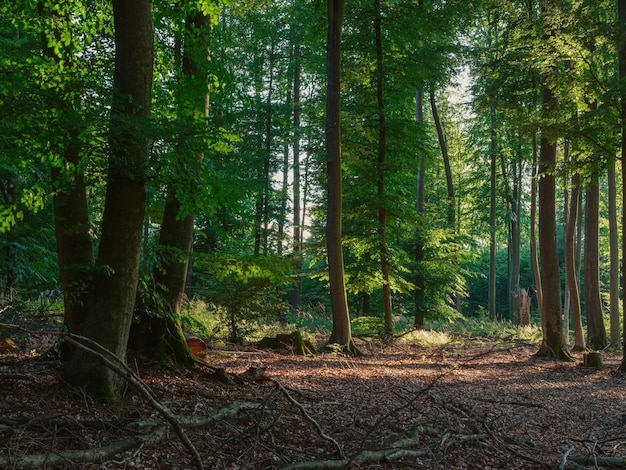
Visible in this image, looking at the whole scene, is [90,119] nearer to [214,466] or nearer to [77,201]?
[77,201]

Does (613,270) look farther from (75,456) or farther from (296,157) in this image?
(75,456)

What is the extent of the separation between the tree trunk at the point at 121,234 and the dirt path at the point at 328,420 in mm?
283

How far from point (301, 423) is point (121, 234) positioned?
2.47 m

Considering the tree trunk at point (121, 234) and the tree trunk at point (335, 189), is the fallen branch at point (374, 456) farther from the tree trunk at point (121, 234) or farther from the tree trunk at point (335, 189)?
the tree trunk at point (335, 189)

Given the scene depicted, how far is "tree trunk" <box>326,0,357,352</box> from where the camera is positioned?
1045 cm

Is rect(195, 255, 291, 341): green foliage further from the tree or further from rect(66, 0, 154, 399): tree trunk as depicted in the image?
rect(66, 0, 154, 399): tree trunk

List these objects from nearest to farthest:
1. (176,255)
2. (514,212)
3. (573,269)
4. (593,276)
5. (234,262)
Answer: (176,255) < (234,262) < (573,269) < (593,276) < (514,212)

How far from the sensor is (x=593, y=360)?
10.5 m

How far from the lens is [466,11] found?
12.0 m

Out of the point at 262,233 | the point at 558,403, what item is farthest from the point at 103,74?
the point at 262,233

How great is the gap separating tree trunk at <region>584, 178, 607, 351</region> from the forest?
0.05 m

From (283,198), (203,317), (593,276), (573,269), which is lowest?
(203,317)

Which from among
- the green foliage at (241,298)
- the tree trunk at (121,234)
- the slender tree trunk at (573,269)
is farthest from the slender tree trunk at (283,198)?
the tree trunk at (121,234)

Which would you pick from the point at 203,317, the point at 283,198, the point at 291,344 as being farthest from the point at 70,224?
the point at 283,198
